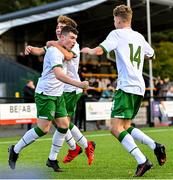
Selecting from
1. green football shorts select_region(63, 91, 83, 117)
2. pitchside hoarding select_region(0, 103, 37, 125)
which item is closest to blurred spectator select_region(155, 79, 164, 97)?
pitchside hoarding select_region(0, 103, 37, 125)

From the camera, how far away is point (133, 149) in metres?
7.81

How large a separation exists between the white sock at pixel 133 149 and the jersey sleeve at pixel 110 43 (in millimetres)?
1162

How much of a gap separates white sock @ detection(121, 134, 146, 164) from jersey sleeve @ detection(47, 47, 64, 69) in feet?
4.31

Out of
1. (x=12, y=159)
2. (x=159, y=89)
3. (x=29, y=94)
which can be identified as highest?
(x=29, y=94)

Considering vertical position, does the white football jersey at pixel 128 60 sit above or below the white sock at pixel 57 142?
above

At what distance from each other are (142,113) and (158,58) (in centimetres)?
2657

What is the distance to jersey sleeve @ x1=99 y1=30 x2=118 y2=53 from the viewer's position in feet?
25.2

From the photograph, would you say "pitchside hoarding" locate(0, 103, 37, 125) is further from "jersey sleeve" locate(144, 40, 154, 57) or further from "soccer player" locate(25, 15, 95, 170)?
"jersey sleeve" locate(144, 40, 154, 57)

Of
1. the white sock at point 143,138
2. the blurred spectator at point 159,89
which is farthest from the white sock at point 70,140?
the blurred spectator at point 159,89

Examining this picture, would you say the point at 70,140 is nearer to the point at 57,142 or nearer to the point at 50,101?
the point at 57,142

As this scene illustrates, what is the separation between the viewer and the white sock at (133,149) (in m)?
7.73

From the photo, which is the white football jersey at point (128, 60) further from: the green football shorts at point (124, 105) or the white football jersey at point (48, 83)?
the white football jersey at point (48, 83)

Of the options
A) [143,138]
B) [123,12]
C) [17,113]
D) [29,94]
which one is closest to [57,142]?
[143,138]

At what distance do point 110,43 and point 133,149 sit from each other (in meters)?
1.41
